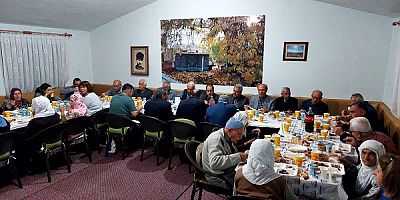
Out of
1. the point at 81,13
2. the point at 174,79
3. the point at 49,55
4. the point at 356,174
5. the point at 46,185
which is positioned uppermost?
the point at 81,13

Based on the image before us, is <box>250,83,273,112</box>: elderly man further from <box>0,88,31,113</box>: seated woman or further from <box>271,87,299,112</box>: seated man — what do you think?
<box>0,88,31,113</box>: seated woman

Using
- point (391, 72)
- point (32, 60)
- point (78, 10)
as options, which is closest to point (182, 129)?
point (78, 10)

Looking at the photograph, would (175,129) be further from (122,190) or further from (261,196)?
(261,196)

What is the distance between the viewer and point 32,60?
6520mm

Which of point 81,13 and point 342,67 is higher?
point 81,13

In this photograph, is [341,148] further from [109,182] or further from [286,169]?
[109,182]

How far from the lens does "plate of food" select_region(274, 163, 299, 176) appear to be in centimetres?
246

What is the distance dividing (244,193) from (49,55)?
254 inches

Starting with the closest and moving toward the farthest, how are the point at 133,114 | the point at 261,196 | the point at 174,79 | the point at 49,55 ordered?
1. the point at 261,196
2. the point at 133,114
3. the point at 49,55
4. the point at 174,79

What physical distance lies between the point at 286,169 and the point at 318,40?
4301mm

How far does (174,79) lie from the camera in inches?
289

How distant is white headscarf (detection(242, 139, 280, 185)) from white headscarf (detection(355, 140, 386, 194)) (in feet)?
2.94

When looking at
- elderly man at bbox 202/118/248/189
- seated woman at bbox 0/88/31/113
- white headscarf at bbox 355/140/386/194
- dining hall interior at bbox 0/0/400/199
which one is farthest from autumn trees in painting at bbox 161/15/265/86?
white headscarf at bbox 355/140/386/194

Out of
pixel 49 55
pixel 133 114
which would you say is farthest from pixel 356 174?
pixel 49 55
